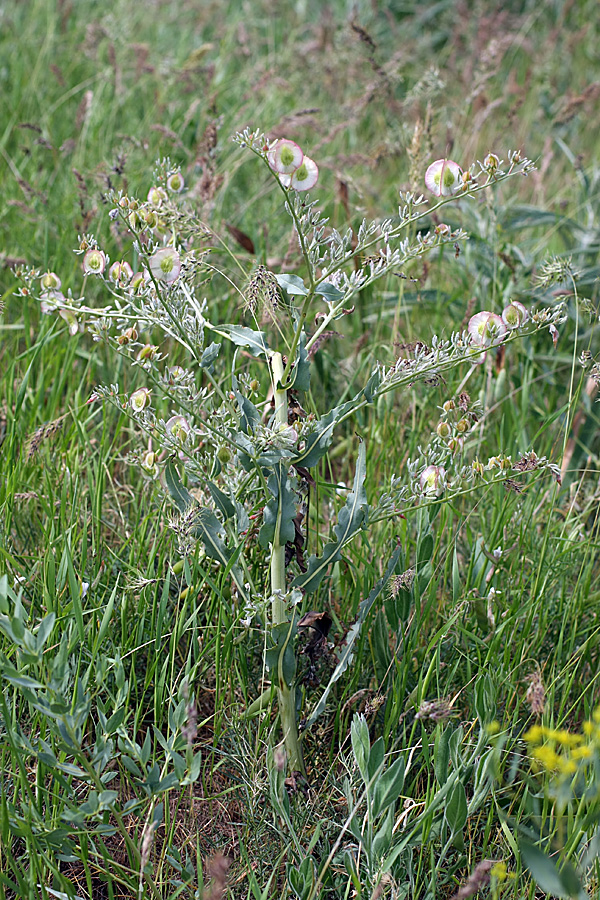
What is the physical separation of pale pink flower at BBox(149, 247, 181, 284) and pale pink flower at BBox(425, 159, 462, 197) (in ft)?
1.34

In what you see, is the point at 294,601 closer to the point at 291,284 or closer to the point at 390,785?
the point at 390,785

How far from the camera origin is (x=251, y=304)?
1.32 m

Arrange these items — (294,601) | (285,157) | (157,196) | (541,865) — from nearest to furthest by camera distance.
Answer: (541,865) < (285,157) < (294,601) < (157,196)

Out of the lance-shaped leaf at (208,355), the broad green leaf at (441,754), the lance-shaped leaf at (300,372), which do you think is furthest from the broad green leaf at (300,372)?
the broad green leaf at (441,754)

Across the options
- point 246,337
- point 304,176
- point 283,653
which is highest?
point 304,176

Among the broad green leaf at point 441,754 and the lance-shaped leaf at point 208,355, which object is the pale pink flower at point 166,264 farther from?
the broad green leaf at point 441,754

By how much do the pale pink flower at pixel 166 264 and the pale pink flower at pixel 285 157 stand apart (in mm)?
211

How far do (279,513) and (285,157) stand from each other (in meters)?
0.53

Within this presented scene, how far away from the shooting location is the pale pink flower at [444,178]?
3.92ft

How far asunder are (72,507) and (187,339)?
493 mm

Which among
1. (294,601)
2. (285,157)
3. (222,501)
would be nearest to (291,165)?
(285,157)

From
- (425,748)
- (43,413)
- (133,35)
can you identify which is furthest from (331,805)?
(133,35)

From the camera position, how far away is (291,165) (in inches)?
44.5

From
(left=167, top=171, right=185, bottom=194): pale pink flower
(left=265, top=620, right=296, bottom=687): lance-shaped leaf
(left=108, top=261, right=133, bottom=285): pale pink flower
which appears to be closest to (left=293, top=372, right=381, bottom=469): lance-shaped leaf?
(left=265, top=620, right=296, bottom=687): lance-shaped leaf
